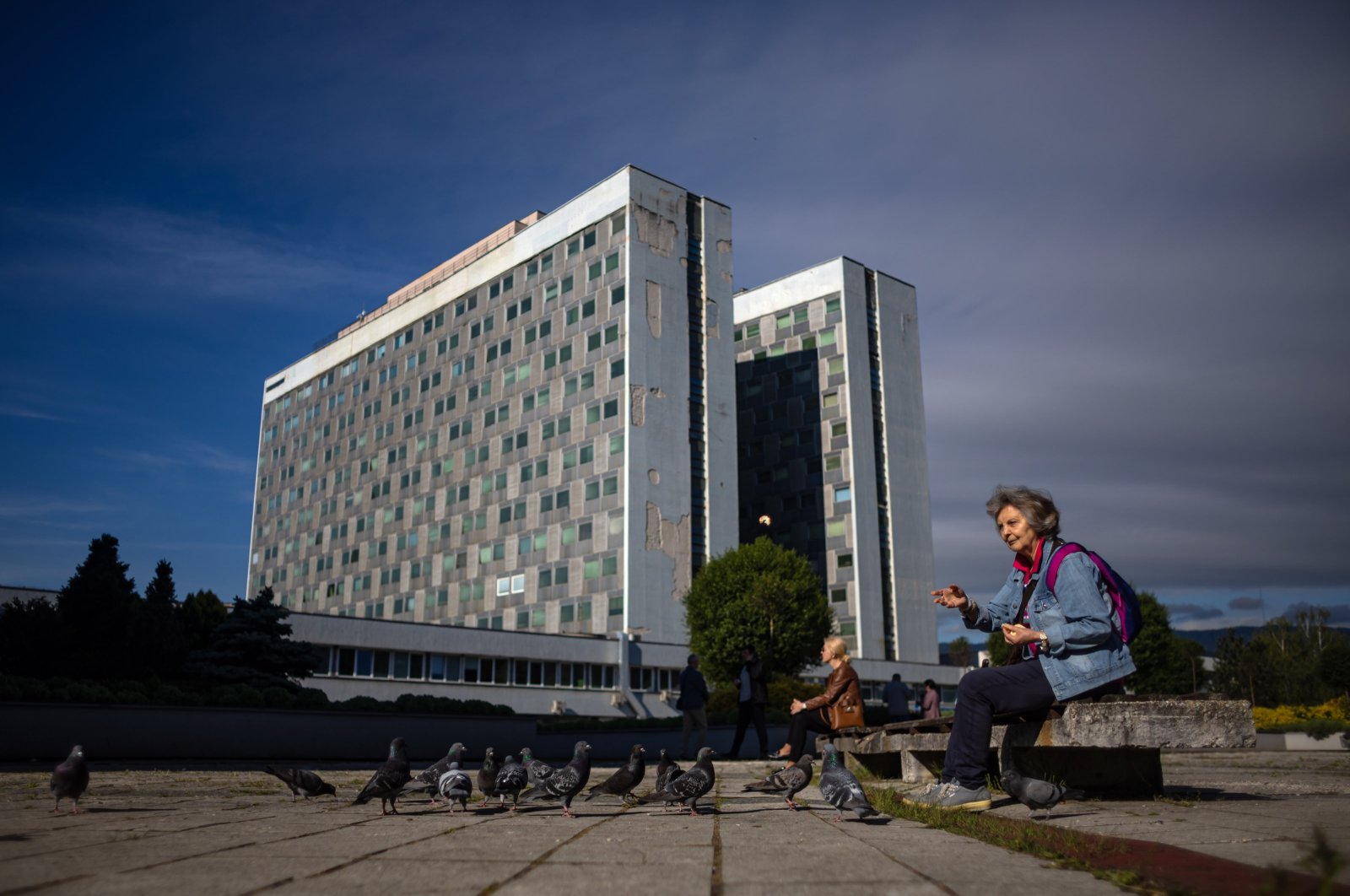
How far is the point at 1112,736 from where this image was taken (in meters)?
5.72

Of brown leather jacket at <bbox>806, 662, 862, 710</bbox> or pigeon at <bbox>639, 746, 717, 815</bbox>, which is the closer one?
pigeon at <bbox>639, 746, 717, 815</bbox>

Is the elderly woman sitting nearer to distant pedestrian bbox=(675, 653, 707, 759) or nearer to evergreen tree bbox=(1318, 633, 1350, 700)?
distant pedestrian bbox=(675, 653, 707, 759)

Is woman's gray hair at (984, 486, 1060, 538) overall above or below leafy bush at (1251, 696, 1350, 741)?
above

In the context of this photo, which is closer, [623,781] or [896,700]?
[623,781]

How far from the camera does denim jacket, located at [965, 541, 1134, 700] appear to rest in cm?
584

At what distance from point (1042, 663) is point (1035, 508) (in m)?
1.08

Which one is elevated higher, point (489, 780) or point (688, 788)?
point (688, 788)

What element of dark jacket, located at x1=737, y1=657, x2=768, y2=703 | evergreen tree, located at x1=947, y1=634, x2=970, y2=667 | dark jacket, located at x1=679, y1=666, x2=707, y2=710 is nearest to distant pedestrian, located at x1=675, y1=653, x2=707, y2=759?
dark jacket, located at x1=679, y1=666, x2=707, y2=710

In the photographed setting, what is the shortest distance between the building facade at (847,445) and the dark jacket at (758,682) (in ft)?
158

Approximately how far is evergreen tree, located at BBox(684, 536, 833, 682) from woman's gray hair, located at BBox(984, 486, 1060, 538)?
38.0 m

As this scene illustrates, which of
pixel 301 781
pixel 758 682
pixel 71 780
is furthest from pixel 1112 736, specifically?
pixel 758 682

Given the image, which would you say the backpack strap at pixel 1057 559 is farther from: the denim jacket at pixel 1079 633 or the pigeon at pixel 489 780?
the pigeon at pixel 489 780

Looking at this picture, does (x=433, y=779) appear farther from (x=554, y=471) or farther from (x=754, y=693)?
(x=554, y=471)

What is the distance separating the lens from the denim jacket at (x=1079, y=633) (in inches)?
230
